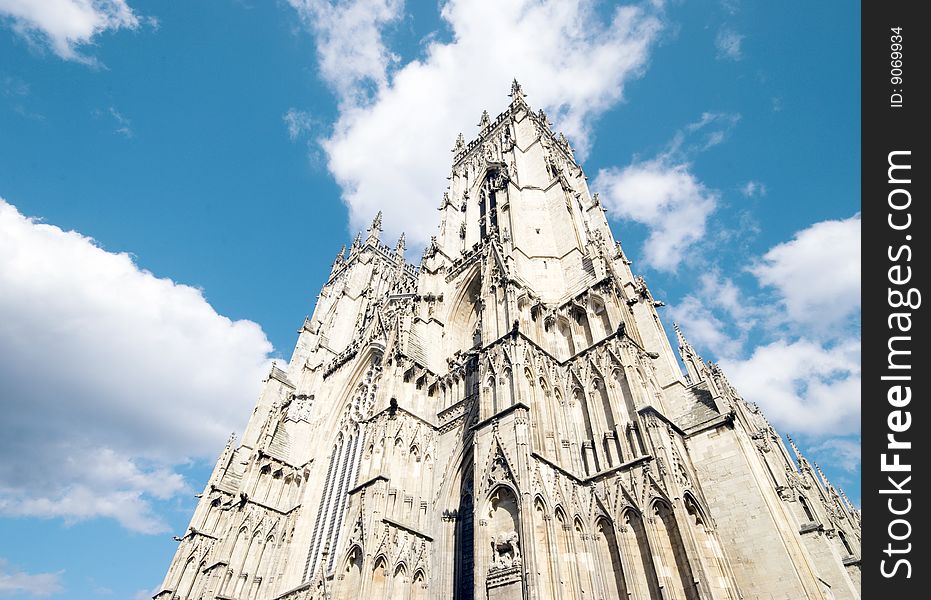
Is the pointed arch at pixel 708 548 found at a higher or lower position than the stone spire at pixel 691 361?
lower

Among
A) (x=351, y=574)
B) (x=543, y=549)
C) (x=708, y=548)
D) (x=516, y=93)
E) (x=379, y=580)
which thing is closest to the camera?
(x=708, y=548)

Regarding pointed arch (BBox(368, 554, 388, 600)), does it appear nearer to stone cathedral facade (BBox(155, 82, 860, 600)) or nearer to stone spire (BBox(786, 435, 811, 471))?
stone cathedral facade (BBox(155, 82, 860, 600))

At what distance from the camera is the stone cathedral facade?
11.2 metres

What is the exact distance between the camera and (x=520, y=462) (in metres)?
12.2

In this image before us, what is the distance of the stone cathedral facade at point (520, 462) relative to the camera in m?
11.2

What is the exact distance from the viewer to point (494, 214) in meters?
28.0

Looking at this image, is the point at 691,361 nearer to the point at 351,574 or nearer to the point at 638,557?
the point at 638,557

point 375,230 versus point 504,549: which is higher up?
point 375,230

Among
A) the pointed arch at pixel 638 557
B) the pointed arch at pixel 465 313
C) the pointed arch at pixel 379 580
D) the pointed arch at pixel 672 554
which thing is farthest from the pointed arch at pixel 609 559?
the pointed arch at pixel 465 313

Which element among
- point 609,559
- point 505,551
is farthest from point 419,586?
point 609,559

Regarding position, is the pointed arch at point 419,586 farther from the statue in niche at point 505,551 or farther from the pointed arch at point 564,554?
the pointed arch at point 564,554

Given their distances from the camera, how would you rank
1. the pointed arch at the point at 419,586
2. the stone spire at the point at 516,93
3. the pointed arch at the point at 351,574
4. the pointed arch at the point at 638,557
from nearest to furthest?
the pointed arch at the point at 638,557 < the pointed arch at the point at 351,574 < the pointed arch at the point at 419,586 < the stone spire at the point at 516,93
